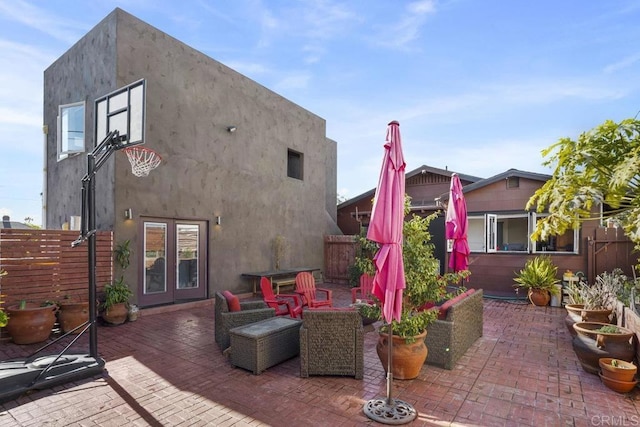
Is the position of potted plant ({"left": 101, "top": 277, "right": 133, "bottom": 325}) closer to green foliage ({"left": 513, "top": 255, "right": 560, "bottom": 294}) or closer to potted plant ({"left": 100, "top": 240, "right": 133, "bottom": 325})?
potted plant ({"left": 100, "top": 240, "right": 133, "bottom": 325})

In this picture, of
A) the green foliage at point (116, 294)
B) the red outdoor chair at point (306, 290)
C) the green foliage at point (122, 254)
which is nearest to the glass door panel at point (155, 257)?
the green foliage at point (122, 254)

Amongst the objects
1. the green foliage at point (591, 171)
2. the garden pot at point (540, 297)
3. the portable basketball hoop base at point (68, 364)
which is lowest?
the garden pot at point (540, 297)

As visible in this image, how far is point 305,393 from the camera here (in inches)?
149

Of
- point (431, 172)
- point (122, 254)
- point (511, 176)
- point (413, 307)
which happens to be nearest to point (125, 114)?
point (122, 254)

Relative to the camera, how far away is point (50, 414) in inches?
132

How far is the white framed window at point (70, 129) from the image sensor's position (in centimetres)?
834

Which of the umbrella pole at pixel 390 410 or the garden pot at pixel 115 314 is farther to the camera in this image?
the garden pot at pixel 115 314

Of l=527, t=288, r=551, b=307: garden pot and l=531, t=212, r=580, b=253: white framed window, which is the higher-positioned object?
l=531, t=212, r=580, b=253: white framed window

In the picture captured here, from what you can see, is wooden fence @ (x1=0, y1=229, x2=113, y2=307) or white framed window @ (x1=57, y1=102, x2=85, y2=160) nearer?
wooden fence @ (x1=0, y1=229, x2=113, y2=307)

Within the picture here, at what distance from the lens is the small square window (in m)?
12.8

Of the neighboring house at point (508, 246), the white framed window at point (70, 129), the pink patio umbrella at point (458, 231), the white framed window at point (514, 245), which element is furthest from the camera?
the white framed window at point (514, 245)

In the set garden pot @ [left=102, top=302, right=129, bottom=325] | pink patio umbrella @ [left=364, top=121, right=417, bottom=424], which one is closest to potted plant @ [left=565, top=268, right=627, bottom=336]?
pink patio umbrella @ [left=364, top=121, right=417, bottom=424]

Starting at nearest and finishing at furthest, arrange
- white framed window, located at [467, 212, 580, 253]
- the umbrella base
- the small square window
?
the umbrella base → white framed window, located at [467, 212, 580, 253] → the small square window

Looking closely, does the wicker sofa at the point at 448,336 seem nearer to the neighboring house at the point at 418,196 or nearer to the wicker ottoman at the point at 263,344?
the wicker ottoman at the point at 263,344
